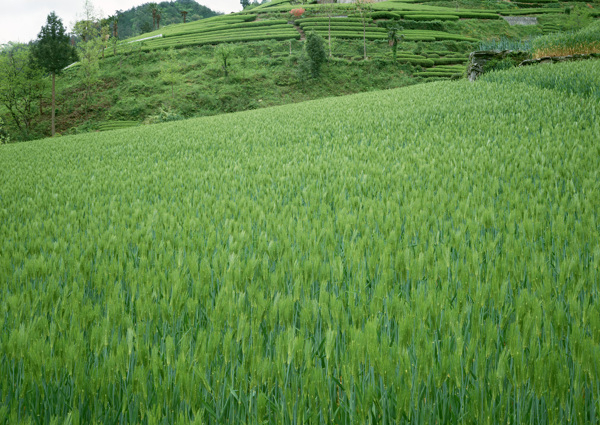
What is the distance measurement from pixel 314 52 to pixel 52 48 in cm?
2627

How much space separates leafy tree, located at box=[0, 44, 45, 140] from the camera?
109 feet

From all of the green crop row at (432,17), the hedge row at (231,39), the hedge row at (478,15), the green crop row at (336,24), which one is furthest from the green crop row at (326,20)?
the hedge row at (478,15)

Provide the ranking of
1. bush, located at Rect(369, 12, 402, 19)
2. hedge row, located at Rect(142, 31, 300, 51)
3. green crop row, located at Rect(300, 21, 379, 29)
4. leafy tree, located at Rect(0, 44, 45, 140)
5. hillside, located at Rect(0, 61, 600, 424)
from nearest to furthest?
1. hillside, located at Rect(0, 61, 600, 424)
2. leafy tree, located at Rect(0, 44, 45, 140)
3. hedge row, located at Rect(142, 31, 300, 51)
4. green crop row, located at Rect(300, 21, 379, 29)
5. bush, located at Rect(369, 12, 402, 19)

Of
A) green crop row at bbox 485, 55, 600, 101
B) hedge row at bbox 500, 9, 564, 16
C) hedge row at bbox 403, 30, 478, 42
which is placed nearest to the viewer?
green crop row at bbox 485, 55, 600, 101

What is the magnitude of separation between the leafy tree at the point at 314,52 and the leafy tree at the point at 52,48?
81.0ft

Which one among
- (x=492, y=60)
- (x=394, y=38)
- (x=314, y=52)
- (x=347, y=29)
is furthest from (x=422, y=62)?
(x=492, y=60)

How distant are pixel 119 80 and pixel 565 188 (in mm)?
48368

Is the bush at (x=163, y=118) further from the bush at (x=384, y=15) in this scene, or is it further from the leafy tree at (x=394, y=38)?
the bush at (x=384, y=15)

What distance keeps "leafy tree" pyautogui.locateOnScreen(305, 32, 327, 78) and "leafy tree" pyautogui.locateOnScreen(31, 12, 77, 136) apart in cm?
2467

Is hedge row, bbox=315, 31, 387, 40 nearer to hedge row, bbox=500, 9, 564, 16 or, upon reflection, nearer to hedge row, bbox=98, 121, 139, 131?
hedge row, bbox=500, 9, 564, 16

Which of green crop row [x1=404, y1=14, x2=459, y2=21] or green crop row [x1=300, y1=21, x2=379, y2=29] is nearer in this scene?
green crop row [x1=300, y1=21, x2=379, y2=29]

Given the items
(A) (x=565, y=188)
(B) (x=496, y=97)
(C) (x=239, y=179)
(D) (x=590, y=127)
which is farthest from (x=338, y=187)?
(B) (x=496, y=97)

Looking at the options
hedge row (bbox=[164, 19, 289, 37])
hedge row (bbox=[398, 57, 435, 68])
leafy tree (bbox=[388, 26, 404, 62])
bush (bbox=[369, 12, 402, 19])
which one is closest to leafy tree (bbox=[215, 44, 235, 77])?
leafy tree (bbox=[388, 26, 404, 62])

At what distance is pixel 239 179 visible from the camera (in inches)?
195
